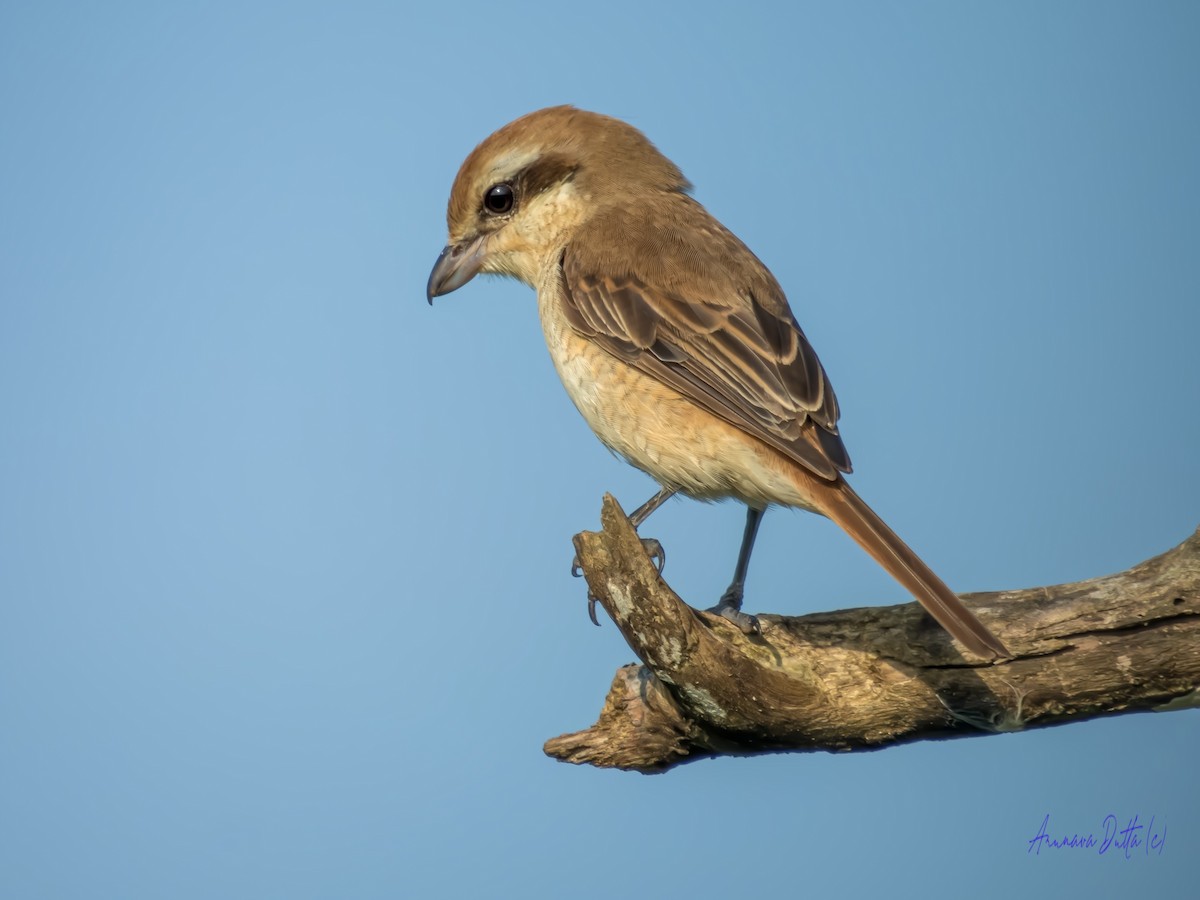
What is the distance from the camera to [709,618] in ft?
14.5

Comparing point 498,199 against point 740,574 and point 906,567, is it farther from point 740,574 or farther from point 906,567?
point 906,567

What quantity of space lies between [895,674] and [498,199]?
286 cm

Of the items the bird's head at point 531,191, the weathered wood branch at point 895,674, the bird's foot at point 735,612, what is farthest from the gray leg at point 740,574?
the bird's head at point 531,191

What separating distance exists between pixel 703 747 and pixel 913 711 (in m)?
0.76

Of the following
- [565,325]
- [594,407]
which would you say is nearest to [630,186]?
[565,325]

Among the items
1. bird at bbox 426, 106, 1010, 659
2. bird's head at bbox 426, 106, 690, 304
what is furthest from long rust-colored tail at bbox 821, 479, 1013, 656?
bird's head at bbox 426, 106, 690, 304

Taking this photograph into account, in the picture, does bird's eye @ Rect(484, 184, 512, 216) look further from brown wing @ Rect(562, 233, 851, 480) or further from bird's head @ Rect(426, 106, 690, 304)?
brown wing @ Rect(562, 233, 851, 480)

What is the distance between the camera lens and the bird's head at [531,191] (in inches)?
227

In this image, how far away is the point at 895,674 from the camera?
4.38 meters

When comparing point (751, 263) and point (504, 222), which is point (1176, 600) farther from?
point (504, 222)

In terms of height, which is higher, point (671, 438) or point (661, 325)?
point (661, 325)

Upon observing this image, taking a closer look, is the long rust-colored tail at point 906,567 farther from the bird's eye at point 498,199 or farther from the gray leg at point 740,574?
the bird's eye at point 498,199

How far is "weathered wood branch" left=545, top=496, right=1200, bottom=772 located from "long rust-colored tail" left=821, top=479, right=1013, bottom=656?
387mm

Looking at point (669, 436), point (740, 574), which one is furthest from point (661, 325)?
point (740, 574)
